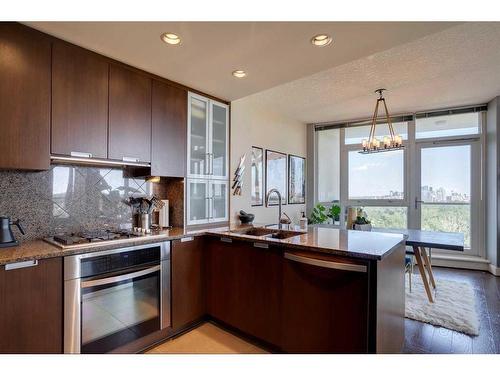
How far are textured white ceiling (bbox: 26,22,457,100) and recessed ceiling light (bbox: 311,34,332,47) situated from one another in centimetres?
4

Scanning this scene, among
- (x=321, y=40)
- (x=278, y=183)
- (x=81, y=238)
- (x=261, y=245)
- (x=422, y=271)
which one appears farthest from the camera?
(x=278, y=183)

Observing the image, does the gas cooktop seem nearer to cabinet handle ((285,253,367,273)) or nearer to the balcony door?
cabinet handle ((285,253,367,273))

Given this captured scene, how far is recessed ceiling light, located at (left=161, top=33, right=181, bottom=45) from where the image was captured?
1.80 m

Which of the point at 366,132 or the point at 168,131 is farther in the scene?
the point at 366,132

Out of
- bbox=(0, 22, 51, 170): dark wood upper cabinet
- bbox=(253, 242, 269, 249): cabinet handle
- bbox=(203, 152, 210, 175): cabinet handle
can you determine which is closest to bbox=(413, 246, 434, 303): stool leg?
bbox=(253, 242, 269, 249): cabinet handle

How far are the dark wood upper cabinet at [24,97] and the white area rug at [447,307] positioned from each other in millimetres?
3580

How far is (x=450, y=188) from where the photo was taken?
15.0ft

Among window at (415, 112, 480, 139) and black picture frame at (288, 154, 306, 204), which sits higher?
window at (415, 112, 480, 139)

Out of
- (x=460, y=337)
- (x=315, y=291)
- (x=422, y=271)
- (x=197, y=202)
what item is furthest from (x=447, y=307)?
(x=197, y=202)

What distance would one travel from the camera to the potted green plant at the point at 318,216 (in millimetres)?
5062

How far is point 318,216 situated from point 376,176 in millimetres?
1317

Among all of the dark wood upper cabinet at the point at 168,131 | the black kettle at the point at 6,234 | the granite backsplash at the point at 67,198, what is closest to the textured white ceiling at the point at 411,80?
the dark wood upper cabinet at the point at 168,131

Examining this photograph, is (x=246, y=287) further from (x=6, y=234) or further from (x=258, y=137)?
(x=258, y=137)
